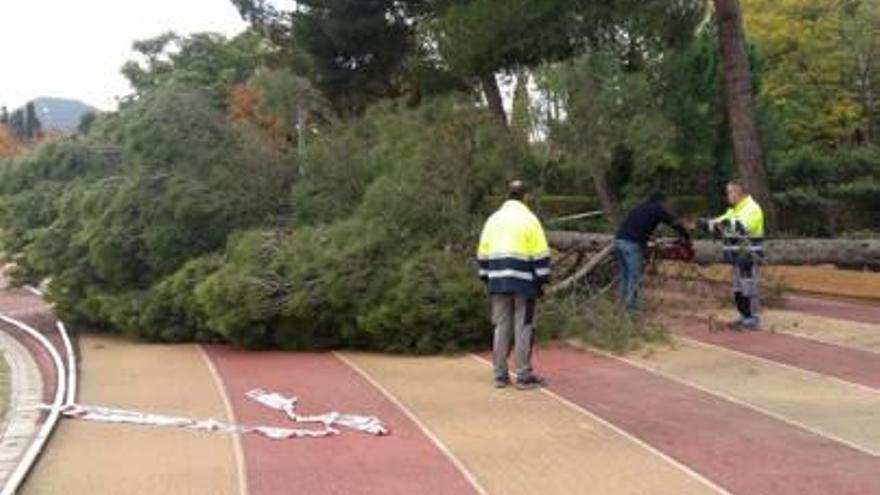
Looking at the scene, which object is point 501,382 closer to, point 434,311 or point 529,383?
point 529,383

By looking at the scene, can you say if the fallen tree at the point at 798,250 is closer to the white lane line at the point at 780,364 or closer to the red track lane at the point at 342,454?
the white lane line at the point at 780,364

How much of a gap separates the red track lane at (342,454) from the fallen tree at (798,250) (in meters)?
5.53

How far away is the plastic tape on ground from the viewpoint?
10.4m

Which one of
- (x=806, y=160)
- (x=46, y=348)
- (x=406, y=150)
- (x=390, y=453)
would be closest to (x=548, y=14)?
(x=406, y=150)

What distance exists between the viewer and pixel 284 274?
1589 centimetres

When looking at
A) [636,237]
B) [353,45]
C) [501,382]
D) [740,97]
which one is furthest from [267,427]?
[353,45]

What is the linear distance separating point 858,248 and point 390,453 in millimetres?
10707

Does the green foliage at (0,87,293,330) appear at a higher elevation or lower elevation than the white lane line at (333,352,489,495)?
higher

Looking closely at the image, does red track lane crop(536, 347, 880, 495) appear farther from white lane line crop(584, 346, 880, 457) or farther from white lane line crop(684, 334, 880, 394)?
white lane line crop(684, 334, 880, 394)

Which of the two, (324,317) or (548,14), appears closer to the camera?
(324,317)

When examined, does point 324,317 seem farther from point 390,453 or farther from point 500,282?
point 390,453

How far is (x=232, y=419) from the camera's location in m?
11.3

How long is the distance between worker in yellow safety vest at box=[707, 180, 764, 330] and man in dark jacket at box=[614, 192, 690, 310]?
2.39ft

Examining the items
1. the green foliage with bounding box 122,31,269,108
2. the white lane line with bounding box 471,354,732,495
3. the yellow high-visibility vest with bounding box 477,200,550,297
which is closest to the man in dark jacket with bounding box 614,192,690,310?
the yellow high-visibility vest with bounding box 477,200,550,297
